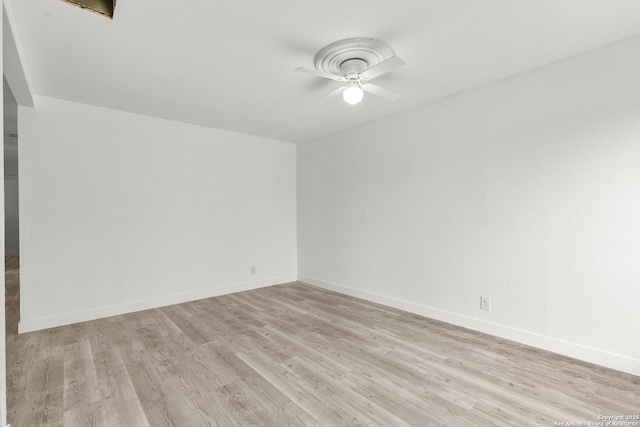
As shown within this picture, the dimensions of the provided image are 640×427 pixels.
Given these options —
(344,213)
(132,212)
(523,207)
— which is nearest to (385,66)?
(523,207)

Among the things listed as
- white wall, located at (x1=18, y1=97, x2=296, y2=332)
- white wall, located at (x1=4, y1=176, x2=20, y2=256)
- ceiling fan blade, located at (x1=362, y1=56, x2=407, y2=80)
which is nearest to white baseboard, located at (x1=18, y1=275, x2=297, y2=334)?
white wall, located at (x1=18, y1=97, x2=296, y2=332)

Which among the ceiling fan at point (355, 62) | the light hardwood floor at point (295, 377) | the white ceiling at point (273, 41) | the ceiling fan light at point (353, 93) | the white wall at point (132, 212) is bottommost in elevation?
the light hardwood floor at point (295, 377)

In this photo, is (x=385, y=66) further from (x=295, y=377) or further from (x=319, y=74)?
(x=295, y=377)

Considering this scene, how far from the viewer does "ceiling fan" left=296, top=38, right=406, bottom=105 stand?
2.17 m

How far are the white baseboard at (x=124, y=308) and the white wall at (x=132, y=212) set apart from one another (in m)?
0.01

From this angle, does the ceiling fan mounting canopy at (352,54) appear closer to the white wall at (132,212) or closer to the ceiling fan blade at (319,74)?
the ceiling fan blade at (319,74)

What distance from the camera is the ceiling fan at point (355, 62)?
2.17 meters

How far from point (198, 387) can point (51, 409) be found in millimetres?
835

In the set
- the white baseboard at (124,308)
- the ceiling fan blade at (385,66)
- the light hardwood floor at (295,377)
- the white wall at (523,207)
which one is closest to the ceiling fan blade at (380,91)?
the ceiling fan blade at (385,66)

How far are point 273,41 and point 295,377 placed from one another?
2.43 meters

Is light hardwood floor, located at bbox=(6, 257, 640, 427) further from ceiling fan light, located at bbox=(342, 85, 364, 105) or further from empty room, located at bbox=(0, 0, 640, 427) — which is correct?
ceiling fan light, located at bbox=(342, 85, 364, 105)

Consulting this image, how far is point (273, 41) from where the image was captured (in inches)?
85.6

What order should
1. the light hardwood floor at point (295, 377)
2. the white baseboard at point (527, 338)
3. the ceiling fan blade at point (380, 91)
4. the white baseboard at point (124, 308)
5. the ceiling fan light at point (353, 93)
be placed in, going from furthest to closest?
the white baseboard at point (124, 308)
the ceiling fan blade at point (380, 91)
the ceiling fan light at point (353, 93)
the white baseboard at point (527, 338)
the light hardwood floor at point (295, 377)

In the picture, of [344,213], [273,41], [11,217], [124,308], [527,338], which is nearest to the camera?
[273,41]
